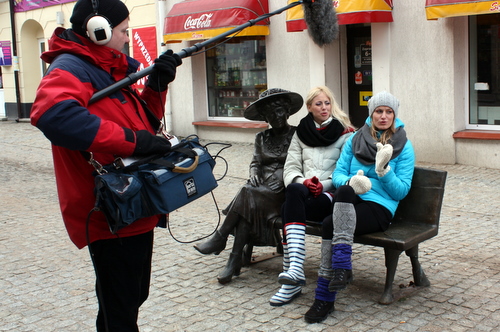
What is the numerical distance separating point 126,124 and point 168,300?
2.01m

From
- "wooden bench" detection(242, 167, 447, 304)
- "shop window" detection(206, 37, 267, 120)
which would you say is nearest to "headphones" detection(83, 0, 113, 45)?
"wooden bench" detection(242, 167, 447, 304)

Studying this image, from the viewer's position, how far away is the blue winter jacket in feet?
14.0

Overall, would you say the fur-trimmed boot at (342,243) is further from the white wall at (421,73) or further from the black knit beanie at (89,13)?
the white wall at (421,73)

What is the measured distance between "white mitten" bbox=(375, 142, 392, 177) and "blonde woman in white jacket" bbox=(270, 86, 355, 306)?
0.47 m

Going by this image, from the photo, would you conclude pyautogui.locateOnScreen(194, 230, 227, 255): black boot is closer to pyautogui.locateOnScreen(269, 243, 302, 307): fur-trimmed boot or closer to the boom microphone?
pyautogui.locateOnScreen(269, 243, 302, 307): fur-trimmed boot

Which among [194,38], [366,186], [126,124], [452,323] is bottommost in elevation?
[452,323]

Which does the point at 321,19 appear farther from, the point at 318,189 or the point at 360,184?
the point at 360,184

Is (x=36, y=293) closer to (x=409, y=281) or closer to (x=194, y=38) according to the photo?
(x=409, y=281)

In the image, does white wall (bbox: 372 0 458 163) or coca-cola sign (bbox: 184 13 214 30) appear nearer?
white wall (bbox: 372 0 458 163)

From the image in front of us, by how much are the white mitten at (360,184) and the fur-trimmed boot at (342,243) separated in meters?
0.16

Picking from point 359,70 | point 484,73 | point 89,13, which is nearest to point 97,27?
point 89,13

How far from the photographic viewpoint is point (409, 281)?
4.64 meters

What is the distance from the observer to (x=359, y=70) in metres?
11.3

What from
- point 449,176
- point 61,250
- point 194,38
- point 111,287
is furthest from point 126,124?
point 194,38
